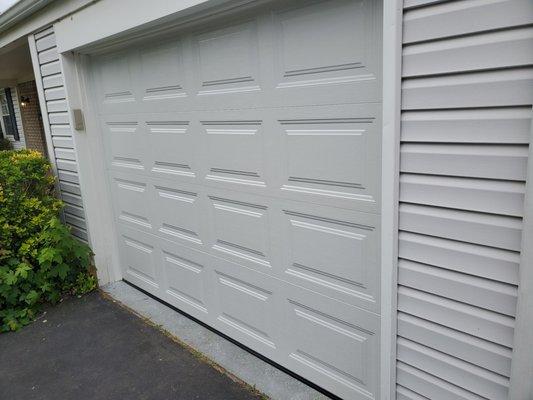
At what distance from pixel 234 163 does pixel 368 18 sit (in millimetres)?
1263

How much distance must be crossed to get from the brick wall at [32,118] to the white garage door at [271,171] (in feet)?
19.2

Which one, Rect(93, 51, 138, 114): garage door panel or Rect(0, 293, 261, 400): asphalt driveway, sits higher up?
Rect(93, 51, 138, 114): garage door panel

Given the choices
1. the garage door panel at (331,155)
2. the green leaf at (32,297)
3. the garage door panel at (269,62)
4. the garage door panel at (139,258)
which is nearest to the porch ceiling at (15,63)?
the garage door panel at (269,62)

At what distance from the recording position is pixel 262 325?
2918 mm

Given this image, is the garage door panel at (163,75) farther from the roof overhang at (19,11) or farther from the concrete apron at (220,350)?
the concrete apron at (220,350)

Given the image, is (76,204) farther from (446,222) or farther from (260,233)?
(446,222)

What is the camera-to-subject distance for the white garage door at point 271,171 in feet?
6.83

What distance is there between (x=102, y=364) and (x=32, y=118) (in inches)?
299

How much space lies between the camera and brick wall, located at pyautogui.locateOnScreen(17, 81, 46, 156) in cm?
856

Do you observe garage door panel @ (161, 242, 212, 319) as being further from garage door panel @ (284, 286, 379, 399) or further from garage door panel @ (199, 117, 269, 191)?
garage door panel @ (284, 286, 379, 399)

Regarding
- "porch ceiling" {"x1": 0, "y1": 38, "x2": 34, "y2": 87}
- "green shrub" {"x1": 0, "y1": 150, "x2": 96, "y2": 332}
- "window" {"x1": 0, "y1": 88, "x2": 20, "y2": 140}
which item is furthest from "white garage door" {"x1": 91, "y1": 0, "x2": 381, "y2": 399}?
"window" {"x1": 0, "y1": 88, "x2": 20, "y2": 140}

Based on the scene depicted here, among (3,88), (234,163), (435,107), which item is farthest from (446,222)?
(3,88)

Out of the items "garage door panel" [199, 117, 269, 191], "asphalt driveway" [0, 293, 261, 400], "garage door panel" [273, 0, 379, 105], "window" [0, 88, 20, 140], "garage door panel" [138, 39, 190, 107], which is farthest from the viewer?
"window" [0, 88, 20, 140]

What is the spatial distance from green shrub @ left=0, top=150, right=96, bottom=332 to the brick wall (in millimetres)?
4991
